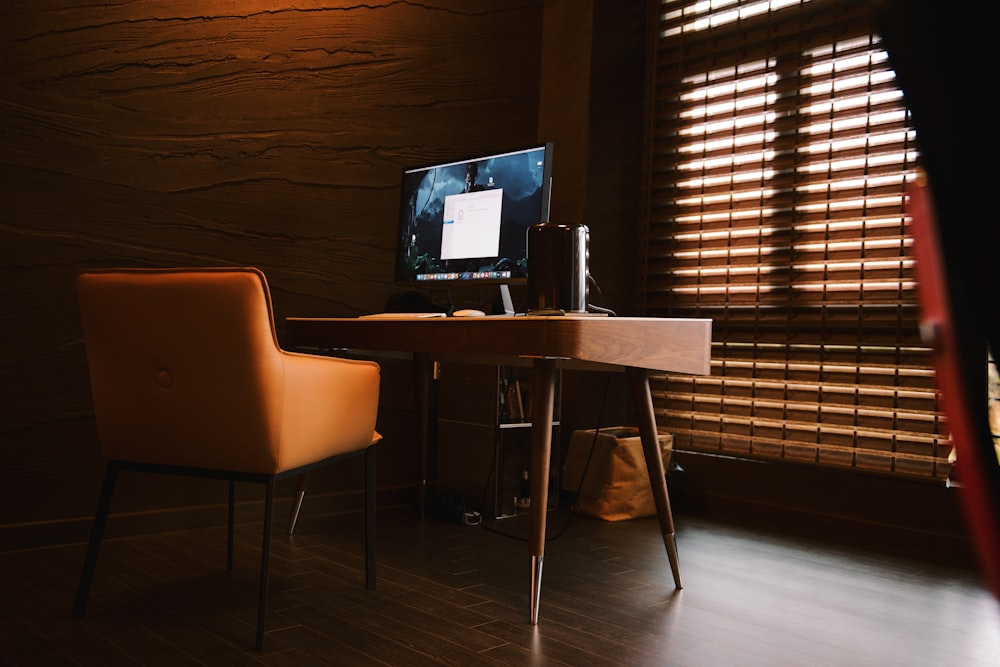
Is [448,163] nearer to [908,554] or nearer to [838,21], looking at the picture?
[838,21]

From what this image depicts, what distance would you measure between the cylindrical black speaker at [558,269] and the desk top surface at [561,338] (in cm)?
22

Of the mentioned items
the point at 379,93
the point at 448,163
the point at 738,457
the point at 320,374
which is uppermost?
the point at 379,93

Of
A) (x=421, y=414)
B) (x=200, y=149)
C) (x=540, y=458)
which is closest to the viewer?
(x=540, y=458)

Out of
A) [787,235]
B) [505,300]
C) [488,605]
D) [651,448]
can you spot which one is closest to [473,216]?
[505,300]

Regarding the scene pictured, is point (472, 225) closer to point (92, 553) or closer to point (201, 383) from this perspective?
point (201, 383)

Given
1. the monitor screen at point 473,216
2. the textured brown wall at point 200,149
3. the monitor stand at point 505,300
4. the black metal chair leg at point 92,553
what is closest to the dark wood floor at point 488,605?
the black metal chair leg at point 92,553

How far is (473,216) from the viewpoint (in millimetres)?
2586

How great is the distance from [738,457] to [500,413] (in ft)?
3.38

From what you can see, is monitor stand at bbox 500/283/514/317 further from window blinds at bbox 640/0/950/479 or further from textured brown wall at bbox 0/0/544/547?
window blinds at bbox 640/0/950/479

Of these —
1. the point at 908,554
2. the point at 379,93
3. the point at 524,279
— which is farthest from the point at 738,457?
the point at 379,93

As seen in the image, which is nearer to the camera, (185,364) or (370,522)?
(185,364)

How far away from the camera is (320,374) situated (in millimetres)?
1829

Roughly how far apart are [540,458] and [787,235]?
1789 millimetres

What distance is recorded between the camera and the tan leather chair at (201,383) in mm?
1672
